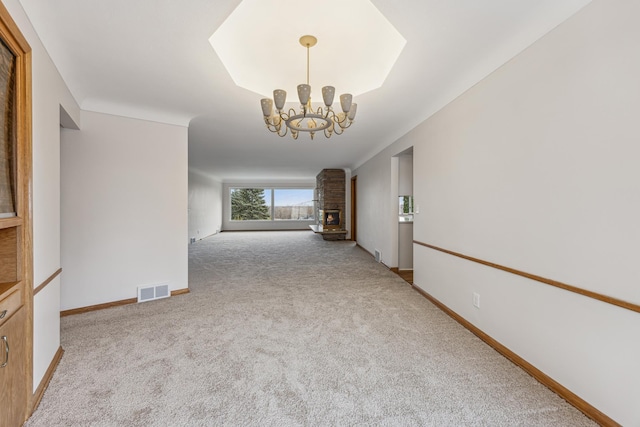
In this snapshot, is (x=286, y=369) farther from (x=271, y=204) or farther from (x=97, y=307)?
(x=271, y=204)

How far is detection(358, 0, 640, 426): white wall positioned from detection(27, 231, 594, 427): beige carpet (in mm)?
294

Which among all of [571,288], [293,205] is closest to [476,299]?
[571,288]

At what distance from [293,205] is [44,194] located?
10.6m

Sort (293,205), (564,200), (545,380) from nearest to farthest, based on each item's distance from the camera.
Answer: (564,200), (545,380), (293,205)

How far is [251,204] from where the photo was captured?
12.2 m

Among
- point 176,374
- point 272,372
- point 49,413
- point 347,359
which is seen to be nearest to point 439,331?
point 347,359

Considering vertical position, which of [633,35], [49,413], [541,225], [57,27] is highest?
[57,27]

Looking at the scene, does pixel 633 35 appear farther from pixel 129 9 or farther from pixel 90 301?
pixel 90 301

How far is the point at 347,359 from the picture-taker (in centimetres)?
210

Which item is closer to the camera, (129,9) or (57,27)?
(129,9)

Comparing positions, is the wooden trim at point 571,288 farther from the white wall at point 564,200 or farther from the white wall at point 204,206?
the white wall at point 204,206

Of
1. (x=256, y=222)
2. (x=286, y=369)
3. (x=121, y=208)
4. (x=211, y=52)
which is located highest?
(x=211, y=52)

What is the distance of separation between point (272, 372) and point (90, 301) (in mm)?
2477

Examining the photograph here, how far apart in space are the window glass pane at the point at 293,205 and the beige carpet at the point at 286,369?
8861 millimetres
